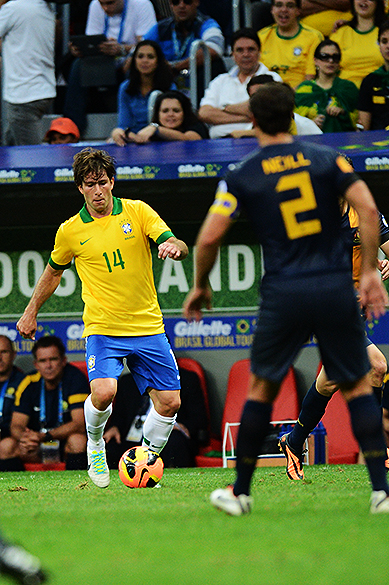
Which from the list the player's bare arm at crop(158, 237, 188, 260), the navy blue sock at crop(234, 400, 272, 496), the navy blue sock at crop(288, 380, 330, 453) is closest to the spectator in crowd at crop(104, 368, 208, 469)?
the navy blue sock at crop(288, 380, 330, 453)

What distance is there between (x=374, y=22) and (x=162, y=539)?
864cm

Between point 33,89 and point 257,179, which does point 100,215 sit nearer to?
point 257,179

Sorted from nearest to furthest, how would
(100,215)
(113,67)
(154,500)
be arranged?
(154,500) < (100,215) < (113,67)

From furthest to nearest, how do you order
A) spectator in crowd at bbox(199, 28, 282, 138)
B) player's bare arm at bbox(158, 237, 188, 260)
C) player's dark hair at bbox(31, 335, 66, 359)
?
spectator in crowd at bbox(199, 28, 282, 138) < player's dark hair at bbox(31, 335, 66, 359) < player's bare arm at bbox(158, 237, 188, 260)

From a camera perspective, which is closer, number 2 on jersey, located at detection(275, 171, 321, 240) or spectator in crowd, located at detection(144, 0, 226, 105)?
number 2 on jersey, located at detection(275, 171, 321, 240)

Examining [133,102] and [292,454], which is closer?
[292,454]

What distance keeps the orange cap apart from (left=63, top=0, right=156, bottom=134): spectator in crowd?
0.90 metres

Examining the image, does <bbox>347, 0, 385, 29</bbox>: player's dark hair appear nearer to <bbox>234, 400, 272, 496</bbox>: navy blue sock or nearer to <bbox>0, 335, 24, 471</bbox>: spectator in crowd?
<bbox>0, 335, 24, 471</bbox>: spectator in crowd

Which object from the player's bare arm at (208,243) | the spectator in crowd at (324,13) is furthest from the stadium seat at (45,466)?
the spectator in crowd at (324,13)

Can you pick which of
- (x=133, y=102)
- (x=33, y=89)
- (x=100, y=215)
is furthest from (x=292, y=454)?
(x=33, y=89)

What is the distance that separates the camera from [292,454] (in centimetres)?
604

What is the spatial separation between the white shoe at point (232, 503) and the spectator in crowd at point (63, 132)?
6870mm

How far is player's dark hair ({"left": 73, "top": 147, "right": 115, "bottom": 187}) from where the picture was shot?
577 cm

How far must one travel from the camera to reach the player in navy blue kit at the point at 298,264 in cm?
369
